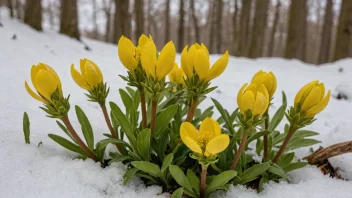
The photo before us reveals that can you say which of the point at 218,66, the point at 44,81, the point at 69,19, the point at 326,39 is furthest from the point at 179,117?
the point at 326,39

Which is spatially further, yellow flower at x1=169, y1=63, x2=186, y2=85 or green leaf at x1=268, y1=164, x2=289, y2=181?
yellow flower at x1=169, y1=63, x2=186, y2=85

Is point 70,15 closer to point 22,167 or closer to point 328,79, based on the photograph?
point 328,79

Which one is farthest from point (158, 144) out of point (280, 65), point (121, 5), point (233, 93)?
point (121, 5)

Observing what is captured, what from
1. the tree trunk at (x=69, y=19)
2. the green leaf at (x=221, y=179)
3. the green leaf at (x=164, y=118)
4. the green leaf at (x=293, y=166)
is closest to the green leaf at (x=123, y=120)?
the green leaf at (x=164, y=118)

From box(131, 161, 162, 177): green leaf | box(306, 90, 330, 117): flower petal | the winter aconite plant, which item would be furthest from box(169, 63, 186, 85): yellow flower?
box(306, 90, 330, 117): flower petal

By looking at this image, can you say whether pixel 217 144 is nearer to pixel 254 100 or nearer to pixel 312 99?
pixel 254 100

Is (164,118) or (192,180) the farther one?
(164,118)

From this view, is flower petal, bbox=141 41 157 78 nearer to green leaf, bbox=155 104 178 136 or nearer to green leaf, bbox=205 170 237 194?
green leaf, bbox=155 104 178 136
